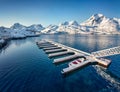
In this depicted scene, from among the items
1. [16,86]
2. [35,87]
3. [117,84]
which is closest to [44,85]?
[35,87]

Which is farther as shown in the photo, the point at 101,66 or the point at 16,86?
the point at 101,66

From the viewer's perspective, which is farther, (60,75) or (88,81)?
(60,75)

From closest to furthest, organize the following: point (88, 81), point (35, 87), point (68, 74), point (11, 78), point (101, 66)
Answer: point (35, 87) → point (88, 81) → point (11, 78) → point (68, 74) → point (101, 66)

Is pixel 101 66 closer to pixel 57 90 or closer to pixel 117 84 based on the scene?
pixel 117 84

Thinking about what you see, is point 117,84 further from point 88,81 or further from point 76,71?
point 76,71

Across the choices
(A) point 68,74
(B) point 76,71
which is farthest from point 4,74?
(B) point 76,71

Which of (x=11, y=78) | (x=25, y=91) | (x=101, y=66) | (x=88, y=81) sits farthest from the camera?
(x=101, y=66)

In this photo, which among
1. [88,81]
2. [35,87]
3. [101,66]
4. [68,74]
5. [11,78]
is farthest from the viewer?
[101,66]

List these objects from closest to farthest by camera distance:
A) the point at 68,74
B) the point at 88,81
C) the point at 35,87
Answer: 1. the point at 35,87
2. the point at 88,81
3. the point at 68,74
